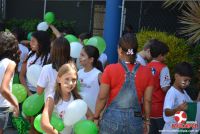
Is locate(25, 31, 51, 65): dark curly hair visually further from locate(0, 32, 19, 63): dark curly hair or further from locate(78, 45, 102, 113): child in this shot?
locate(0, 32, 19, 63): dark curly hair

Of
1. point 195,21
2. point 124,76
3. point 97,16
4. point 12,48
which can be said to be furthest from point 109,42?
point 97,16

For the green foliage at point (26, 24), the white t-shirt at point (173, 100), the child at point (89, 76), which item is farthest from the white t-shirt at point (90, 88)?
the green foliage at point (26, 24)

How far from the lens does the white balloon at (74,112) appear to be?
366cm

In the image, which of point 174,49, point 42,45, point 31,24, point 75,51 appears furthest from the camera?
point 31,24

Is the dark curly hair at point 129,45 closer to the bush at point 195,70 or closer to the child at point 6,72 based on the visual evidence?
the child at point 6,72

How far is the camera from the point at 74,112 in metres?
3.67

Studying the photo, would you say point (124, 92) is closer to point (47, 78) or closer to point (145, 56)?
point (47, 78)

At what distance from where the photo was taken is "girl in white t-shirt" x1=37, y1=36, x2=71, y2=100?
4266 millimetres

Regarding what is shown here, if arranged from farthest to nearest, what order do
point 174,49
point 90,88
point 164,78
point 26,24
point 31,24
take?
point 26,24
point 31,24
point 174,49
point 164,78
point 90,88

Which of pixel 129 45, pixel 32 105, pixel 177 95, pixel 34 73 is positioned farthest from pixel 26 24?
pixel 129 45

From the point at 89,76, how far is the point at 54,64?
0.53 meters

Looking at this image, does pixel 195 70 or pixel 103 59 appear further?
pixel 195 70

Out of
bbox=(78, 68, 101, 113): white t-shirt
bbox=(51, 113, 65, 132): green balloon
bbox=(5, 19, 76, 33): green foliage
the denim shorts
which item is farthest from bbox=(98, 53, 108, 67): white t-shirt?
bbox=(5, 19, 76, 33): green foliage

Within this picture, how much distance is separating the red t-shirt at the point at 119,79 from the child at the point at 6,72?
98 centimetres
